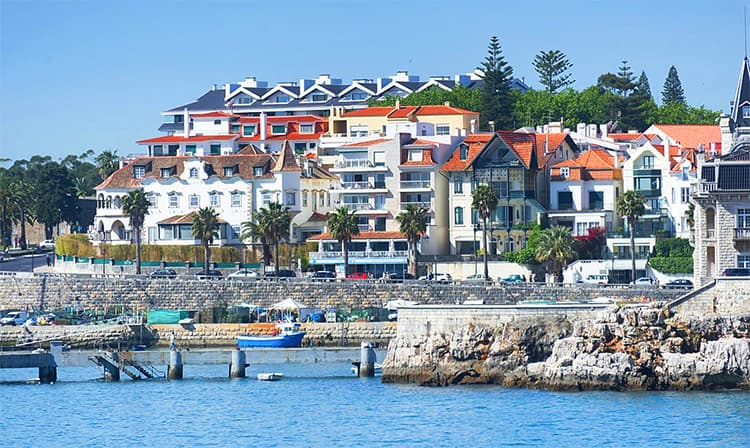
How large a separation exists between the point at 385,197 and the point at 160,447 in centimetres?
4951

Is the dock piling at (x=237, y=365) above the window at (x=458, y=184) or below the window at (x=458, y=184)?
below

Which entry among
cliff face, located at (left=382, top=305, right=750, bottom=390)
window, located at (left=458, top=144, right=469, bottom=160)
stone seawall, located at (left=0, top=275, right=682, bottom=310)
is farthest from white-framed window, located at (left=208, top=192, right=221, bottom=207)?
cliff face, located at (left=382, top=305, right=750, bottom=390)

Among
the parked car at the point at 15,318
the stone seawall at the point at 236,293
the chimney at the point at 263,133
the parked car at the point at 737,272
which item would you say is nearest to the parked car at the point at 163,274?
the stone seawall at the point at 236,293

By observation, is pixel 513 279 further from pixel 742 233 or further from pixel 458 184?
pixel 742 233

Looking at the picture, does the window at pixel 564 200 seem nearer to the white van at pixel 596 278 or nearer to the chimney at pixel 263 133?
the white van at pixel 596 278

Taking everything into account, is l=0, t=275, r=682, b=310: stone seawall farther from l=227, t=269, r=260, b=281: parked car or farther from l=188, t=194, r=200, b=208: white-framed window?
l=188, t=194, r=200, b=208: white-framed window

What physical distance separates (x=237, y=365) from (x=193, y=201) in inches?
1571

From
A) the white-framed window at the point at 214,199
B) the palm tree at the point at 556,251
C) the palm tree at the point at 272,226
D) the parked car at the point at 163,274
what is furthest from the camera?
the white-framed window at the point at 214,199

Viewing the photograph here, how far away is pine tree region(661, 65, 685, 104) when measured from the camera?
151250 mm

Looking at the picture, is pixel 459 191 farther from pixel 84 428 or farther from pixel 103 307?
pixel 84 428

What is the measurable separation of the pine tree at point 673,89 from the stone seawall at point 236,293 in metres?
67.4

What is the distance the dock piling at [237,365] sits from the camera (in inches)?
2680

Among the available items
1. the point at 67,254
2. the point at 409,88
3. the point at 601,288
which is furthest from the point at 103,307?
the point at 409,88

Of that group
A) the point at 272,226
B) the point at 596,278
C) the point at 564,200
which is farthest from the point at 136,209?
the point at 596,278
